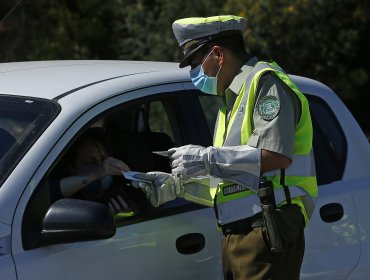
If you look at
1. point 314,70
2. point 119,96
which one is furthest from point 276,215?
point 314,70

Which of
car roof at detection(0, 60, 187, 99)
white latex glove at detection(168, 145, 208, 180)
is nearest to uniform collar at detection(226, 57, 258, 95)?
white latex glove at detection(168, 145, 208, 180)

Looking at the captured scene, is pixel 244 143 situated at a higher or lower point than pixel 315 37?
lower

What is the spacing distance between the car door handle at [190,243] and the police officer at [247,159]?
0.68 ft

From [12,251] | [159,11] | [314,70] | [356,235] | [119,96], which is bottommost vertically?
[356,235]

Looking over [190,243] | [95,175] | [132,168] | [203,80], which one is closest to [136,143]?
[132,168]

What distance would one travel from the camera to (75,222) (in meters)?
2.89

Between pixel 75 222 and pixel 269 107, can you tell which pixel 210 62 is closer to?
pixel 269 107

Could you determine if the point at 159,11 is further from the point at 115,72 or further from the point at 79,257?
the point at 79,257

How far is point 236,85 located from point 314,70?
25.9ft

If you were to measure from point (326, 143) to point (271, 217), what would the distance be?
1.15 m

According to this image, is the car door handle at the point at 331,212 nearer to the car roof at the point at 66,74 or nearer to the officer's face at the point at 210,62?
the car roof at the point at 66,74

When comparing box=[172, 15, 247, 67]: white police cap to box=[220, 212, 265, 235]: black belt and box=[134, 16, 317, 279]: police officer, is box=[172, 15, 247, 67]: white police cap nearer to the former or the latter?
box=[134, 16, 317, 279]: police officer

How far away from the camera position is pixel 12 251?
9.47 ft

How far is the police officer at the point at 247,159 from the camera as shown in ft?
9.77
